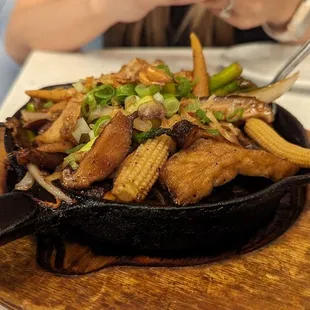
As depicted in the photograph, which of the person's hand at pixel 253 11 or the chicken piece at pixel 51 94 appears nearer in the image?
the chicken piece at pixel 51 94

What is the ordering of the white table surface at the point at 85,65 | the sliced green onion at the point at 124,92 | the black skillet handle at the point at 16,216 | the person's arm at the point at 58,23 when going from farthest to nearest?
the person's arm at the point at 58,23
the white table surface at the point at 85,65
the sliced green onion at the point at 124,92
the black skillet handle at the point at 16,216

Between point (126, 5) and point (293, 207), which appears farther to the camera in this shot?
point (126, 5)

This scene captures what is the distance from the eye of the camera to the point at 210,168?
993 mm

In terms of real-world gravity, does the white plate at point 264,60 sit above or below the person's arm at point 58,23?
below

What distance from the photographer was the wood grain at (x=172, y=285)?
0.90m

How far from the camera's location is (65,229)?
1.07 meters

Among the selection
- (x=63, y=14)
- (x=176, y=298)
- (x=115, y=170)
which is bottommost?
(x=176, y=298)

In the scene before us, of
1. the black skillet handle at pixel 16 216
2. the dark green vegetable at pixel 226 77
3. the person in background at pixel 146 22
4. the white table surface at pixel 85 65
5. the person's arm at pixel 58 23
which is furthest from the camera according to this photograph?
the person's arm at pixel 58 23

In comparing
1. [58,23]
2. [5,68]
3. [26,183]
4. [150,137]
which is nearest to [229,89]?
[150,137]

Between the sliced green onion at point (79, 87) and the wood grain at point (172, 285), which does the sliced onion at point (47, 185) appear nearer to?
the wood grain at point (172, 285)

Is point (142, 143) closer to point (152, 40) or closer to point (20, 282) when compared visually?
point (20, 282)

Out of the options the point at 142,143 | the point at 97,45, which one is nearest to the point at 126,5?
the point at 97,45

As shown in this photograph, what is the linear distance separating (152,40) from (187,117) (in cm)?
131

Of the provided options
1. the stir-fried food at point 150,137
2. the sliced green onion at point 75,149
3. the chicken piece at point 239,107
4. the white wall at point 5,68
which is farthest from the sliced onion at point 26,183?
the white wall at point 5,68
